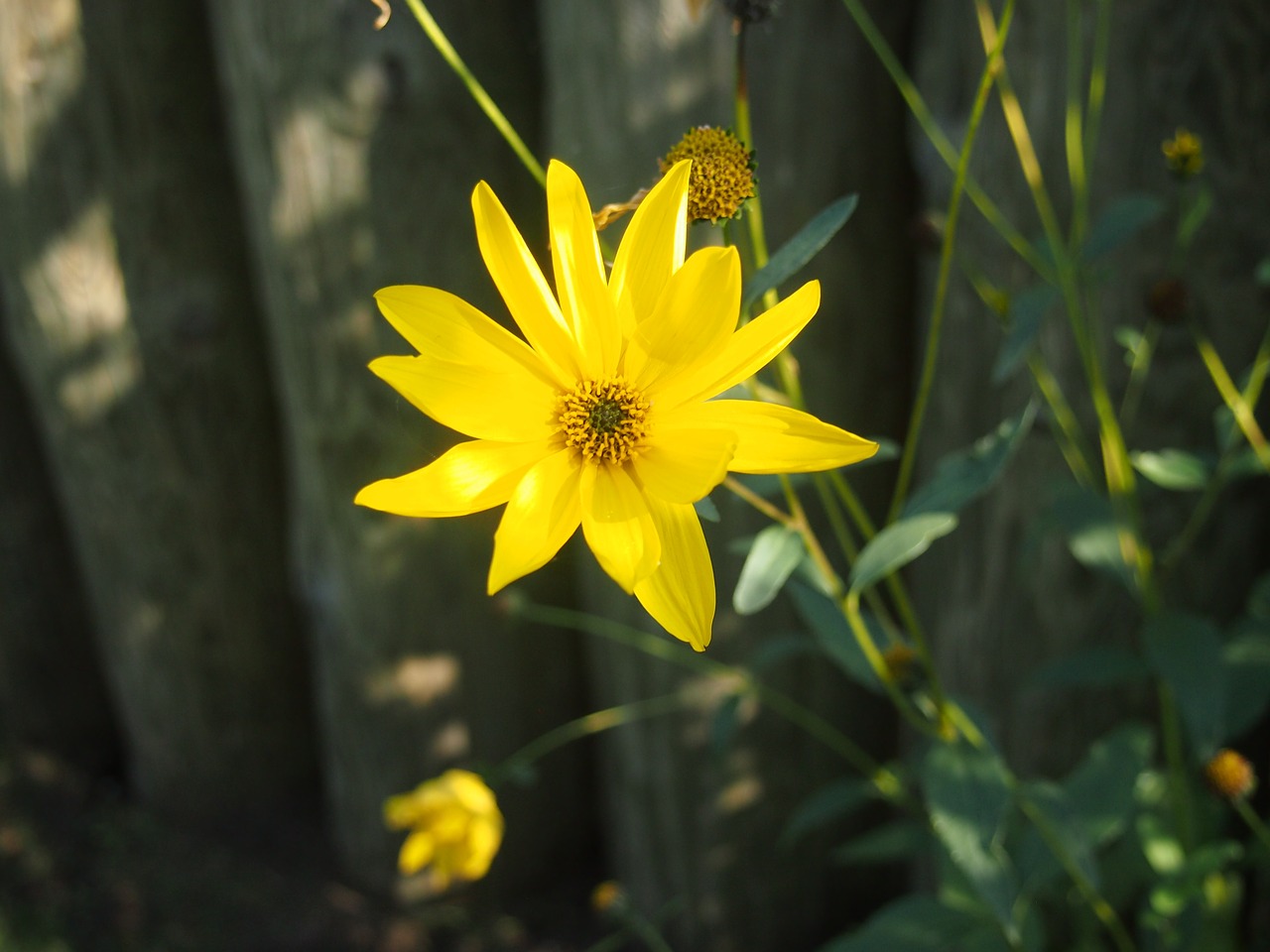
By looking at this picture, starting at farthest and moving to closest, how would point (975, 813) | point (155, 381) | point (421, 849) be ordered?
point (155, 381)
point (421, 849)
point (975, 813)

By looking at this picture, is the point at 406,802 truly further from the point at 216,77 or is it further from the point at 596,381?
the point at 216,77

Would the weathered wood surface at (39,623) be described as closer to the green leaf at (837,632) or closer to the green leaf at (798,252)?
the green leaf at (837,632)

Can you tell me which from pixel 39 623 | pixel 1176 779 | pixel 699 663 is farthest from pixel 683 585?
pixel 39 623

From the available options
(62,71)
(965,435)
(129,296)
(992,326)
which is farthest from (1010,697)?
(62,71)

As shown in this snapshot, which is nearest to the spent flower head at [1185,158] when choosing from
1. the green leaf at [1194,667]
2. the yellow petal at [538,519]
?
the green leaf at [1194,667]

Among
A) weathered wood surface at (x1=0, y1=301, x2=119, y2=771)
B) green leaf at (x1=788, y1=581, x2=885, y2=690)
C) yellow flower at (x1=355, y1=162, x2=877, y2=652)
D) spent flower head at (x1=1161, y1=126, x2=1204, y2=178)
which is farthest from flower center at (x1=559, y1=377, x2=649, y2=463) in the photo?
weathered wood surface at (x1=0, y1=301, x2=119, y2=771)

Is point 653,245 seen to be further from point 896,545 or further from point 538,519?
point 896,545
